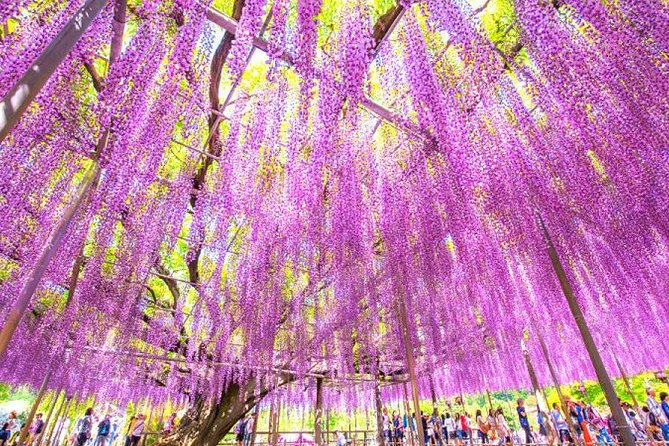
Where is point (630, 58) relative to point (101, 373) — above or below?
above

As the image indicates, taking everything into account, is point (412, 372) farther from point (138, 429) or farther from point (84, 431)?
point (84, 431)

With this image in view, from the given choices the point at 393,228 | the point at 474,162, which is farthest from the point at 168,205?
the point at 474,162

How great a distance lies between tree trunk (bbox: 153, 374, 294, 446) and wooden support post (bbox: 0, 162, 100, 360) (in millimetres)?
6902

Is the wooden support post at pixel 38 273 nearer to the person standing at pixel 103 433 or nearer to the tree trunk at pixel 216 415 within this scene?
the tree trunk at pixel 216 415

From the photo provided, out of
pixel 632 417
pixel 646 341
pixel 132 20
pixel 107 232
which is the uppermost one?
pixel 132 20

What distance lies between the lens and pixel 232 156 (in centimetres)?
445

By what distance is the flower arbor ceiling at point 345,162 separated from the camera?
10.1 ft

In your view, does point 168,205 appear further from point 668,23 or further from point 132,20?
point 668,23

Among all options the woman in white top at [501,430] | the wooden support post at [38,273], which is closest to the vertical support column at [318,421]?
the woman in white top at [501,430]

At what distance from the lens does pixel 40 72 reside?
1.69m

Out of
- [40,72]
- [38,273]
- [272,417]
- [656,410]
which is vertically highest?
[40,72]

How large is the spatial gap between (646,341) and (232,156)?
1110 centimetres

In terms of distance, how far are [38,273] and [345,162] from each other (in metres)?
3.60

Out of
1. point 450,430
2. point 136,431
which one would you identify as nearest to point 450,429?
point 450,430
